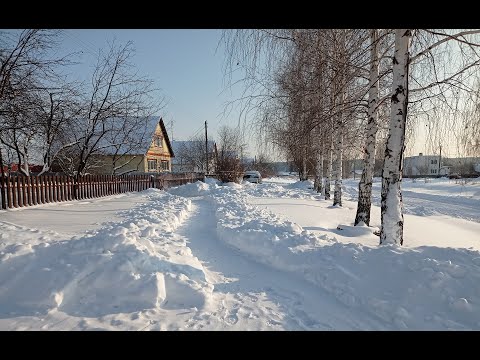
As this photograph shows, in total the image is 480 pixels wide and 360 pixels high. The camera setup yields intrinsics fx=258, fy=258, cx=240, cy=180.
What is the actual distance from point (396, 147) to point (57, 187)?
12.1m

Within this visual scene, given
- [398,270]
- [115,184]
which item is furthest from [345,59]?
[115,184]

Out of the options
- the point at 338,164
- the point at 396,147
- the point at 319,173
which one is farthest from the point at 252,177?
the point at 396,147

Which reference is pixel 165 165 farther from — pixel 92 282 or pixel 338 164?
pixel 92 282

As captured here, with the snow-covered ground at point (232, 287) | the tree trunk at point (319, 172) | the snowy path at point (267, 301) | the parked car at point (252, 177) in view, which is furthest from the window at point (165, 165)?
the snowy path at point (267, 301)

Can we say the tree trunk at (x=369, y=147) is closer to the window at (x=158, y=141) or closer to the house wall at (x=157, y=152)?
the house wall at (x=157, y=152)

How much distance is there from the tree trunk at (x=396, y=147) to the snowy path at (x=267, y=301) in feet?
7.01

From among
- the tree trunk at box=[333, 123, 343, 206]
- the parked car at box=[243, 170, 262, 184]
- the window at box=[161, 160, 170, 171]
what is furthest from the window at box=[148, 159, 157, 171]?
the tree trunk at box=[333, 123, 343, 206]

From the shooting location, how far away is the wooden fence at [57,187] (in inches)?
334

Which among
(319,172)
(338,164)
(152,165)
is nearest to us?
(338,164)

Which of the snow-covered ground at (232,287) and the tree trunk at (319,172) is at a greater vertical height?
the tree trunk at (319,172)

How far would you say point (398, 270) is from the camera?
331 centimetres

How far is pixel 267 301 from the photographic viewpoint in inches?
127
